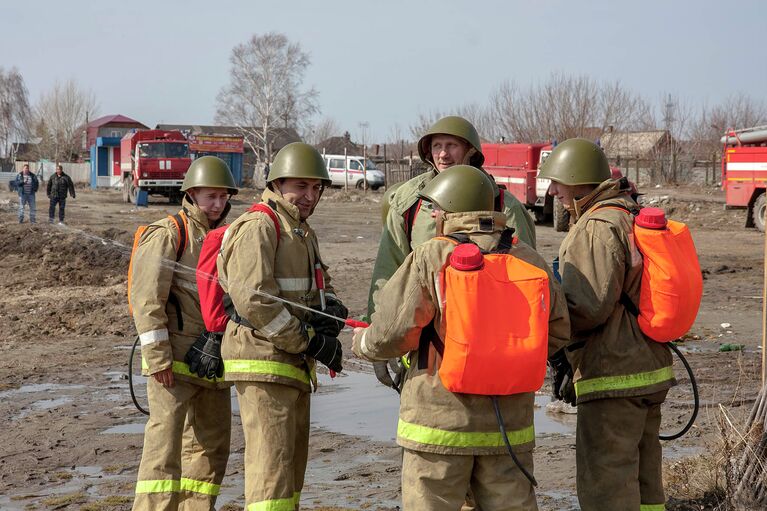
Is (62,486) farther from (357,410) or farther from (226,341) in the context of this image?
(357,410)

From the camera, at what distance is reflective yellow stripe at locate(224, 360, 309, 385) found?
15.8 ft

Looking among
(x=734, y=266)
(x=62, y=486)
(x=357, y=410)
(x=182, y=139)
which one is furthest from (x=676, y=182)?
(x=62, y=486)

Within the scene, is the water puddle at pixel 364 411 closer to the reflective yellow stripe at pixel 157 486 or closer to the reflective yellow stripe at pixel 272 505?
the reflective yellow stripe at pixel 157 486

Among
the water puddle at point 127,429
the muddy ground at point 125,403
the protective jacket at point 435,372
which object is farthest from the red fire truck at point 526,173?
the protective jacket at point 435,372


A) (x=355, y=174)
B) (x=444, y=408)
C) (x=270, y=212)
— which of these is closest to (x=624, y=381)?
(x=444, y=408)

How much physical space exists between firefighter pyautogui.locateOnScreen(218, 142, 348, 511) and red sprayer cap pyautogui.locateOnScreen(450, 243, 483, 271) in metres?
1.30

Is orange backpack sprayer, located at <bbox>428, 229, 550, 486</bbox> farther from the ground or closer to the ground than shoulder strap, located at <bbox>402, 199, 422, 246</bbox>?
closer to the ground

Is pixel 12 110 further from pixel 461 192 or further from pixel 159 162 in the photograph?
pixel 461 192

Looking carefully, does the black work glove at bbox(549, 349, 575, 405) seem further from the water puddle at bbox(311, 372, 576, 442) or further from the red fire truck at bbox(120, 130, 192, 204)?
the red fire truck at bbox(120, 130, 192, 204)

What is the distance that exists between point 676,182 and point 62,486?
126ft

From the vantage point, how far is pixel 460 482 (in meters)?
3.92

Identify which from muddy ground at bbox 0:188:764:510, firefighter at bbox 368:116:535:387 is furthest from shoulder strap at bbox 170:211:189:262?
muddy ground at bbox 0:188:764:510

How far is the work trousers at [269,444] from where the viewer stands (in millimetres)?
4723

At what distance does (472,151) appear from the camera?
5383 millimetres
